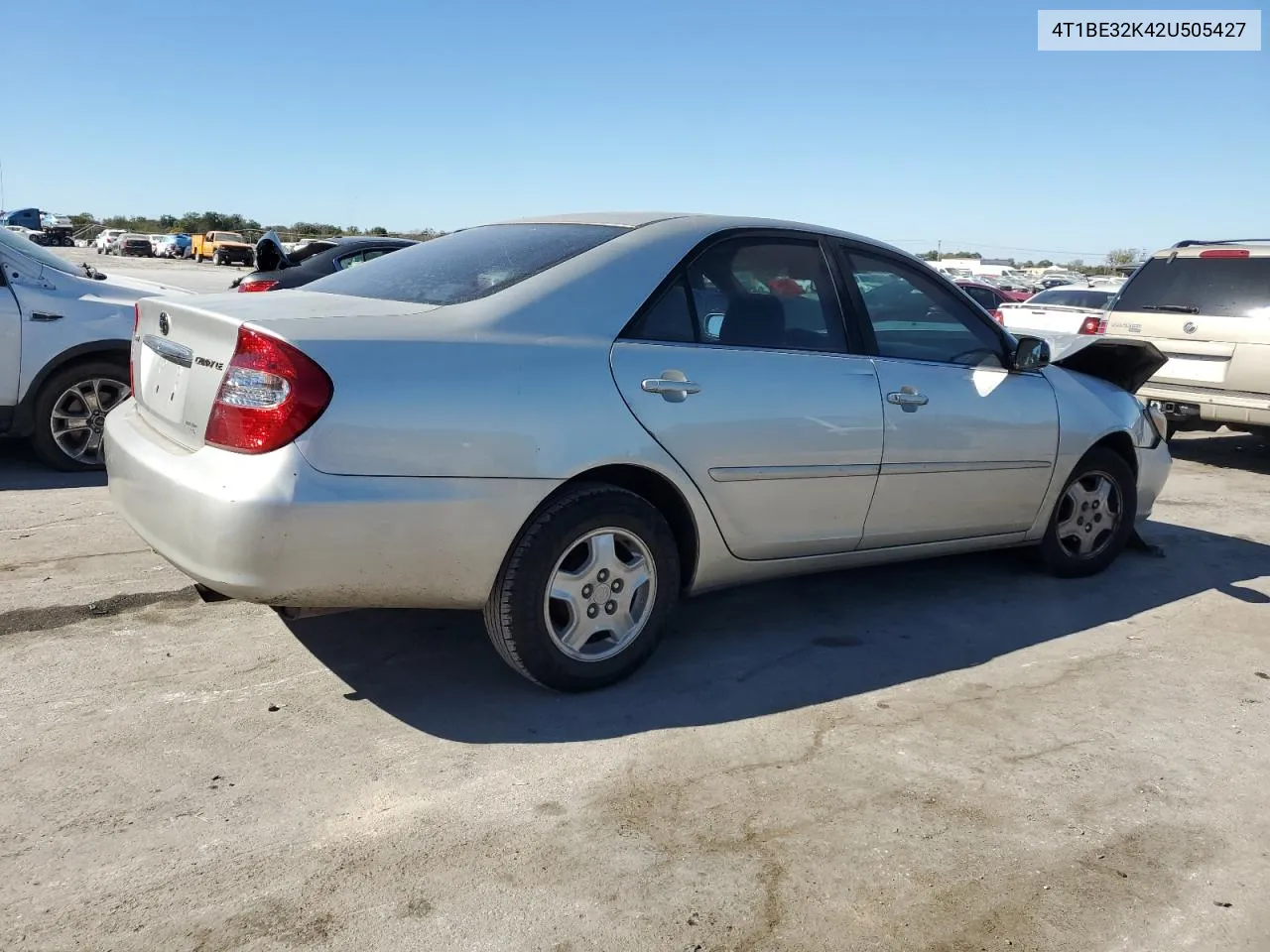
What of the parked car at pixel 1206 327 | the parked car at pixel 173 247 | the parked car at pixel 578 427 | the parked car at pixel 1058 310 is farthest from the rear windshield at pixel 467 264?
the parked car at pixel 173 247

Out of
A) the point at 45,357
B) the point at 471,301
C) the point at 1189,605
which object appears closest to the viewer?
the point at 471,301

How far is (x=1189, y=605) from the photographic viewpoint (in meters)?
5.10

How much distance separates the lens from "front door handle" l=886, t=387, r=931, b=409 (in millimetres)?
4285

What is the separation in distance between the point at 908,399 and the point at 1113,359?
5.80 feet

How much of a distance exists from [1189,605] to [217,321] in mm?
4395

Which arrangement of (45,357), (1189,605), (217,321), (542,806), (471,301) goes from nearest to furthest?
(542,806), (217,321), (471,301), (1189,605), (45,357)

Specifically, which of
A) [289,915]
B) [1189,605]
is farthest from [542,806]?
[1189,605]

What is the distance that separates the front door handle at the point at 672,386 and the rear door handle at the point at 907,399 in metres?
0.98

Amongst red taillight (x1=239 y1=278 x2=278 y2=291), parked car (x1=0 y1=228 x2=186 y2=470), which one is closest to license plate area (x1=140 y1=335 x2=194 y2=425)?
parked car (x1=0 y1=228 x2=186 y2=470)

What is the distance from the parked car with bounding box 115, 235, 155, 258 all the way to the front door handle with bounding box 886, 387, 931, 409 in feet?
209

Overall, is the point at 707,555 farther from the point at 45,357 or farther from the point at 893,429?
the point at 45,357

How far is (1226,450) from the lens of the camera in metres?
10.1

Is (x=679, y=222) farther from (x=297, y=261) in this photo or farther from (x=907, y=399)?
(x=297, y=261)

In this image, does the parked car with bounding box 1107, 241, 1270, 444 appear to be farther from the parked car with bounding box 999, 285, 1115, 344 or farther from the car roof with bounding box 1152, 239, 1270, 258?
the parked car with bounding box 999, 285, 1115, 344
